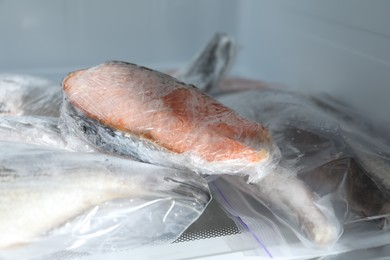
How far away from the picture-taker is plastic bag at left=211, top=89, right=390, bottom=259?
0.72 meters

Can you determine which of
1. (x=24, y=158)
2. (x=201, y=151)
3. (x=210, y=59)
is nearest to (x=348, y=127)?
(x=201, y=151)

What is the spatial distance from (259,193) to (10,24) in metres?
1.24

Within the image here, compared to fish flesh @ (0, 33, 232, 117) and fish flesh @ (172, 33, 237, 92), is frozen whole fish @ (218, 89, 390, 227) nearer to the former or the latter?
fish flesh @ (172, 33, 237, 92)

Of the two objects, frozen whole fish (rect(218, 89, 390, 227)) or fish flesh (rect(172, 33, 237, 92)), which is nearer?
frozen whole fish (rect(218, 89, 390, 227))

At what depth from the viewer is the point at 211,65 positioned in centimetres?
138

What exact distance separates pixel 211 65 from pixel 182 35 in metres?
0.52

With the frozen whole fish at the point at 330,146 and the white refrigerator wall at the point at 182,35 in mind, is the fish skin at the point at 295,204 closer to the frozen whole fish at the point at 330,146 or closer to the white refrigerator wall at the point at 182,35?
the frozen whole fish at the point at 330,146

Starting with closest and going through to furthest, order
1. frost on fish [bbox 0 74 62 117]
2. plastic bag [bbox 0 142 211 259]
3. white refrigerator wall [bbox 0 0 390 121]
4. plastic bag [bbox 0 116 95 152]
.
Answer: plastic bag [bbox 0 142 211 259]
plastic bag [bbox 0 116 95 152]
frost on fish [bbox 0 74 62 117]
white refrigerator wall [bbox 0 0 390 121]

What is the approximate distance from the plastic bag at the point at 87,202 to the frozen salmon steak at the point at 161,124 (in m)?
0.03

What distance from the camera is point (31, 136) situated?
2.52ft

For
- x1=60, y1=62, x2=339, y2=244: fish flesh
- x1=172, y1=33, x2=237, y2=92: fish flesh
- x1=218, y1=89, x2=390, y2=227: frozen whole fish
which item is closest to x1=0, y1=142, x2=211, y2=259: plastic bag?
x1=60, y1=62, x2=339, y2=244: fish flesh

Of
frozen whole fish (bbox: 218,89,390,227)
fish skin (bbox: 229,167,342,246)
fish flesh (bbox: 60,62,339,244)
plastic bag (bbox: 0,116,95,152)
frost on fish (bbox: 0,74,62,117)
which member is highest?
fish flesh (bbox: 60,62,339,244)

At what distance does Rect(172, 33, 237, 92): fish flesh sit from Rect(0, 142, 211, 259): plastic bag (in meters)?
0.64

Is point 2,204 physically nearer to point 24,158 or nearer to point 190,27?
point 24,158
